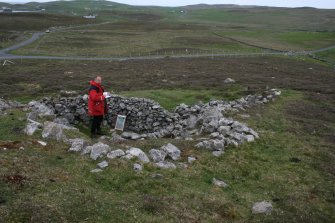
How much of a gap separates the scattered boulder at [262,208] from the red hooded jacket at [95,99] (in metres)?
12.5

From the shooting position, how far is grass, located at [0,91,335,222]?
14.3 metres

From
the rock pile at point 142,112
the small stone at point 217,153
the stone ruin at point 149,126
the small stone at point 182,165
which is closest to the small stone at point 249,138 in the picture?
the stone ruin at point 149,126

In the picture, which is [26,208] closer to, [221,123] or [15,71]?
[221,123]

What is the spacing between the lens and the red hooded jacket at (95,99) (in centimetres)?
2416

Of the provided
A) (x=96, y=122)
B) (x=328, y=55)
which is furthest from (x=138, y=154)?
(x=328, y=55)

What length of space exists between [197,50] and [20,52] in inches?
1954

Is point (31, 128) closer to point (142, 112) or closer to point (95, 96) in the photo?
point (95, 96)

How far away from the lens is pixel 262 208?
1647 centimetres

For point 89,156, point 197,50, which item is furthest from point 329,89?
point 197,50

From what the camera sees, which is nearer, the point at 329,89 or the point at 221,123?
the point at 221,123

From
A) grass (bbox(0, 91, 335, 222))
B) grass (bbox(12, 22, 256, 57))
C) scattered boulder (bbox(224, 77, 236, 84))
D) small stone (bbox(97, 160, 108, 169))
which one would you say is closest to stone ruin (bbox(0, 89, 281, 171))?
small stone (bbox(97, 160, 108, 169))

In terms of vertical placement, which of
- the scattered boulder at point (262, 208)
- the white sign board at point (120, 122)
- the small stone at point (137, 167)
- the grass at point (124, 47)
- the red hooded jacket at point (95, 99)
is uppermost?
the red hooded jacket at point (95, 99)

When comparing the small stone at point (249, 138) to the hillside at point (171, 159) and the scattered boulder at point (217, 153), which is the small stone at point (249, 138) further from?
the scattered boulder at point (217, 153)

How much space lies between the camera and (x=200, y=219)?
→ 15219 mm
